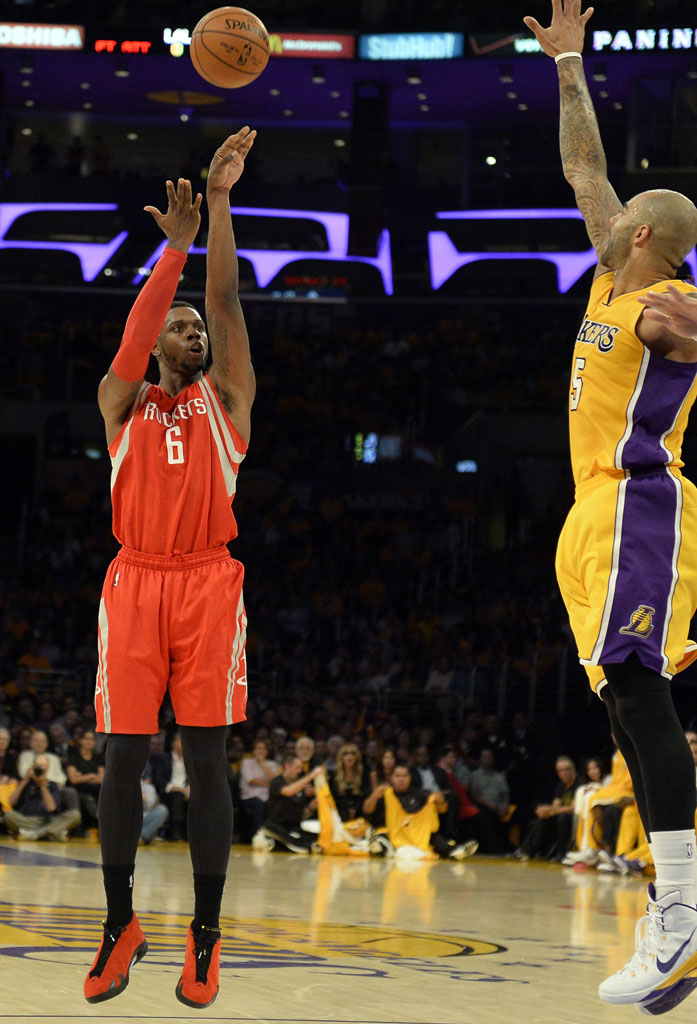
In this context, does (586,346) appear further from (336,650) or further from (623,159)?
(623,159)

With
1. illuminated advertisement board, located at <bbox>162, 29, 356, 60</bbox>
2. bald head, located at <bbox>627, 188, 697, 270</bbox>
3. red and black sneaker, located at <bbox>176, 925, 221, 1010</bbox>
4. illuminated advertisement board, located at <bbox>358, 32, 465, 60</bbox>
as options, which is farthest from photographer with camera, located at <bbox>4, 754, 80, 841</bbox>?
illuminated advertisement board, located at <bbox>358, 32, 465, 60</bbox>

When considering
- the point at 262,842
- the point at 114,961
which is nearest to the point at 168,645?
the point at 114,961

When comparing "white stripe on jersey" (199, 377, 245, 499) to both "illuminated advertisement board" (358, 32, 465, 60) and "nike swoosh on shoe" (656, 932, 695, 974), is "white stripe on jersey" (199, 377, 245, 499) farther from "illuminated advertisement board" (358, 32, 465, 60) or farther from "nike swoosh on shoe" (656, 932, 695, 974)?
"illuminated advertisement board" (358, 32, 465, 60)

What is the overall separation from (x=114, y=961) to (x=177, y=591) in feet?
4.14

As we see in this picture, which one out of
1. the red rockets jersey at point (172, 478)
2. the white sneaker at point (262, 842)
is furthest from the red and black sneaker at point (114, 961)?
the white sneaker at point (262, 842)

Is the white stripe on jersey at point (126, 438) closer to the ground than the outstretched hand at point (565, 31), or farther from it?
closer to the ground

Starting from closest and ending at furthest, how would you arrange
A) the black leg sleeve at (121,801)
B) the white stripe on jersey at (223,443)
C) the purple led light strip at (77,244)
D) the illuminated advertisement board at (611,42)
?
the black leg sleeve at (121,801) → the white stripe on jersey at (223,443) → the illuminated advertisement board at (611,42) → the purple led light strip at (77,244)

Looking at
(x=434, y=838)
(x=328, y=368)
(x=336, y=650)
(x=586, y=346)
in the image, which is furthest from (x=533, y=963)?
(x=328, y=368)

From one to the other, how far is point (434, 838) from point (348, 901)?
17.8 ft

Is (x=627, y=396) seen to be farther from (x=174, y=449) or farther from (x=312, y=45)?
(x=312, y=45)

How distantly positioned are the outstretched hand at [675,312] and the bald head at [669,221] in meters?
0.27

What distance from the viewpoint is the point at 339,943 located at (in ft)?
24.9

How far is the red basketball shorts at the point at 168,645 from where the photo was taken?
454 centimetres

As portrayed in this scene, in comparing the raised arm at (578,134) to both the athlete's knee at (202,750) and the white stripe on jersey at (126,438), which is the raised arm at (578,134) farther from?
the athlete's knee at (202,750)
